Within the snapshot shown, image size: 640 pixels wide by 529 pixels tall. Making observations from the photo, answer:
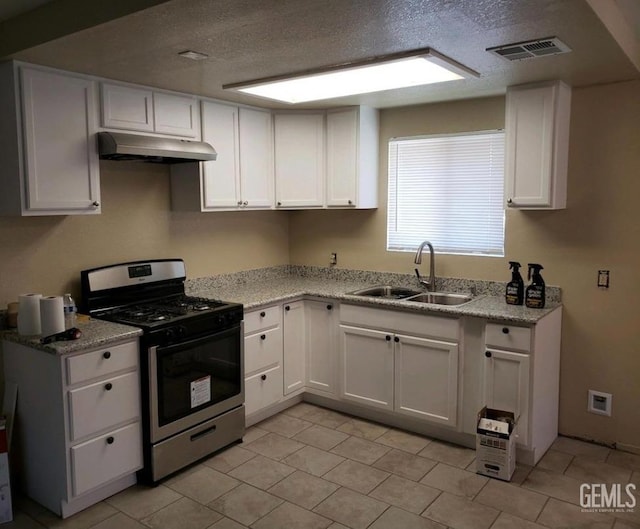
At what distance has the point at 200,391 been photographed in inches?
132

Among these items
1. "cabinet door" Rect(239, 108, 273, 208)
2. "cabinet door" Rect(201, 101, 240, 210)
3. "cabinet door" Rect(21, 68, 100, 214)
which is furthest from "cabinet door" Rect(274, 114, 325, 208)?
"cabinet door" Rect(21, 68, 100, 214)

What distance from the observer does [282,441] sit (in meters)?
3.67

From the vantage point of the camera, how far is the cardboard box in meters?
3.11

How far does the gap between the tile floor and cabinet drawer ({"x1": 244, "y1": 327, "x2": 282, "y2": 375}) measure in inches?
19.0

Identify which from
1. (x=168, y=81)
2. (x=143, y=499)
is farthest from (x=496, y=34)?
(x=143, y=499)

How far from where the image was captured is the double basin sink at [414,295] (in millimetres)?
4004

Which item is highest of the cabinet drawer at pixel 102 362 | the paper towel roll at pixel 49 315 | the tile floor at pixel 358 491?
the paper towel roll at pixel 49 315

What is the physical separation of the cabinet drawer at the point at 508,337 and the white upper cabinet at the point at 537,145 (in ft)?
2.63

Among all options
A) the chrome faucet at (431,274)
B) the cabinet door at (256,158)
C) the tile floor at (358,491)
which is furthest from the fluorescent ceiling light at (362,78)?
the tile floor at (358,491)

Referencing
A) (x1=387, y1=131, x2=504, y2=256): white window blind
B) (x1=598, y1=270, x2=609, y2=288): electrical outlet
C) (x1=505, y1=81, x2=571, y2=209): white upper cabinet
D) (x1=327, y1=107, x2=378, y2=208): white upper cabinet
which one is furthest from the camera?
(x1=327, y1=107, x2=378, y2=208): white upper cabinet

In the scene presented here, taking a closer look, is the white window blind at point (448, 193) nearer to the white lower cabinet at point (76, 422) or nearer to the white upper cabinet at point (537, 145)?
the white upper cabinet at point (537, 145)

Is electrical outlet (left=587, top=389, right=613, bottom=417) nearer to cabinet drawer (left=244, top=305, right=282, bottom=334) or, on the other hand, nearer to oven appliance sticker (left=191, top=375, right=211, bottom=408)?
cabinet drawer (left=244, top=305, right=282, bottom=334)

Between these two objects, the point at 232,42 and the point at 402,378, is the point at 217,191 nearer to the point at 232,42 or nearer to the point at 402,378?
the point at 232,42

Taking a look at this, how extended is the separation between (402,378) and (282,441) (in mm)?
913
